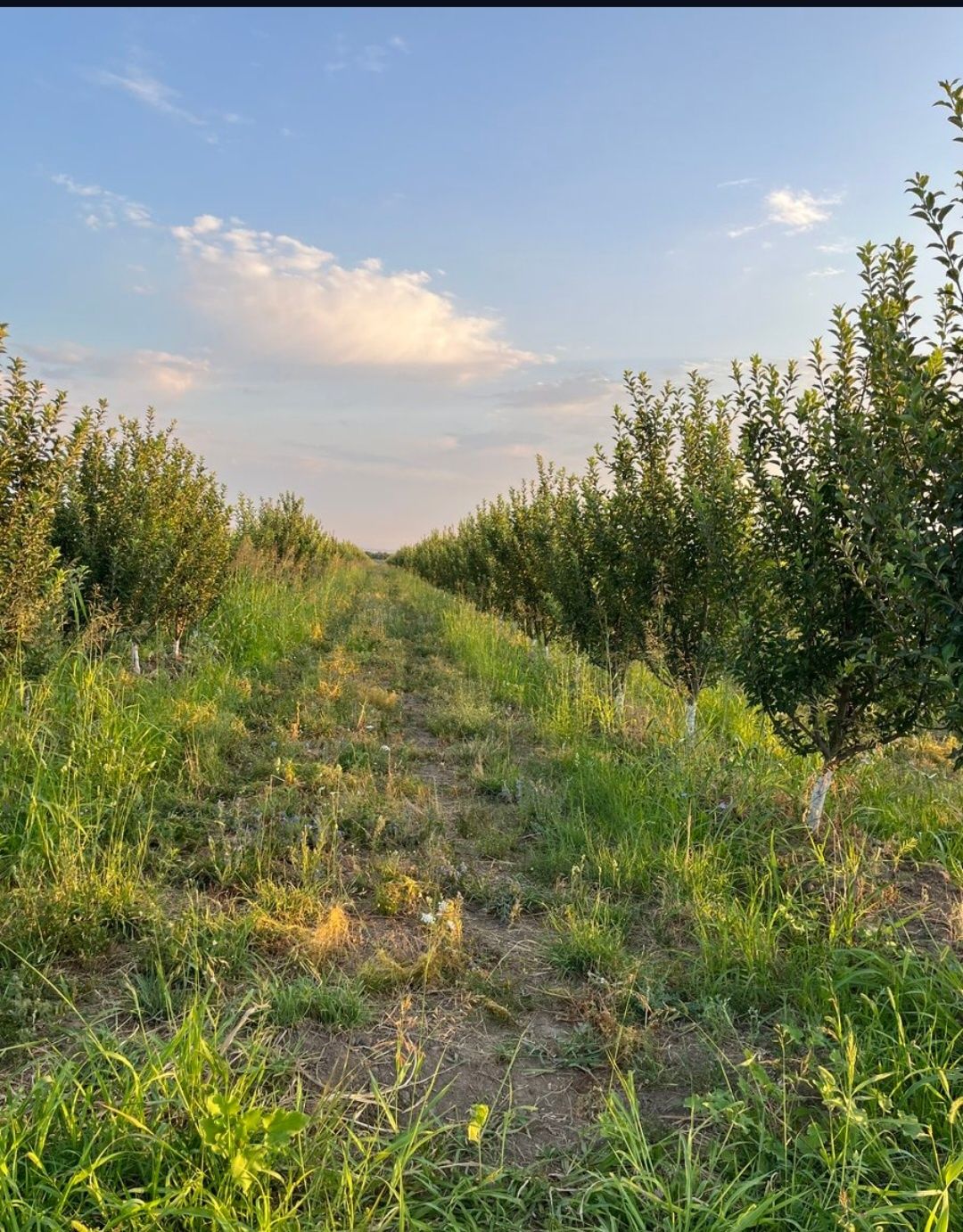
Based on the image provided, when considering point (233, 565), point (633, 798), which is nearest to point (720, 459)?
point (633, 798)

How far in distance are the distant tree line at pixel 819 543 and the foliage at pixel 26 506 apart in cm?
433

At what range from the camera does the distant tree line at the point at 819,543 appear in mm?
2648

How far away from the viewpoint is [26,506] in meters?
4.65

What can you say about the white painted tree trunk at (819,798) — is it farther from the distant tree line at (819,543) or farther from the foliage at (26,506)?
the foliage at (26,506)

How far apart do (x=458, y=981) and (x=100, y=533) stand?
20.1 ft

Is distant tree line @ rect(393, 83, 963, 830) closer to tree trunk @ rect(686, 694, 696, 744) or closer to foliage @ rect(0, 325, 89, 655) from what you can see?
tree trunk @ rect(686, 694, 696, 744)

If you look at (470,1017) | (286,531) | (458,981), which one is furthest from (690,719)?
(286,531)

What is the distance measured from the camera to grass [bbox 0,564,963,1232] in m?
1.86

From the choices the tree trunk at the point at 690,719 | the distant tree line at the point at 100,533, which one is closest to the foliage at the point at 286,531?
the distant tree line at the point at 100,533

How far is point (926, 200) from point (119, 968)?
14.2 ft

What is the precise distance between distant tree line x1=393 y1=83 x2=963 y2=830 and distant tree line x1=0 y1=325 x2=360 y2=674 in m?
4.39

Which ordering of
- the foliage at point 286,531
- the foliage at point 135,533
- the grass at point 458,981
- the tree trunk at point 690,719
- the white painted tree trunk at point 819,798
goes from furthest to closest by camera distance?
the foliage at point 286,531 → the foliage at point 135,533 → the tree trunk at point 690,719 → the white painted tree trunk at point 819,798 → the grass at point 458,981

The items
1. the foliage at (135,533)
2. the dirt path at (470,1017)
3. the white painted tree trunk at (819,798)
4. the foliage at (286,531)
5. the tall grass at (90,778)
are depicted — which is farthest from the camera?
the foliage at (286,531)

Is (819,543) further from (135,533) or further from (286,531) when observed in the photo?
(286,531)
